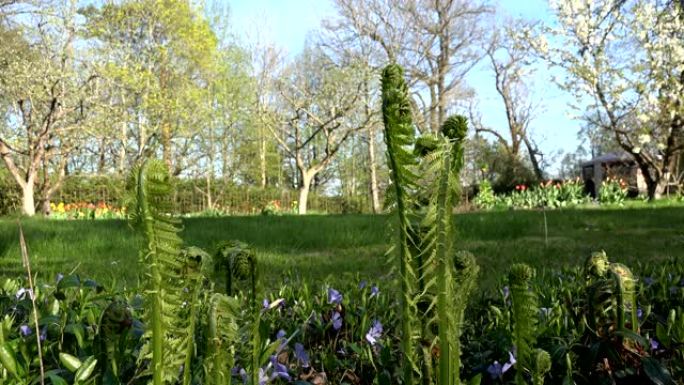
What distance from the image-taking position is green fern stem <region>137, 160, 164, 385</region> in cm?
46

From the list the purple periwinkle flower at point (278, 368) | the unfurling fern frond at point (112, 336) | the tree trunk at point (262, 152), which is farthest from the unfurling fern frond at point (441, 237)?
the tree trunk at point (262, 152)

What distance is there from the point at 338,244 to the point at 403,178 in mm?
6340

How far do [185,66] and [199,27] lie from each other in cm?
214

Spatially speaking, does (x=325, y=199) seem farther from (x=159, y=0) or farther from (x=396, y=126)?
(x=396, y=126)

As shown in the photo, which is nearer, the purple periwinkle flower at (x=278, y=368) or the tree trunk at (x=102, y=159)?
the purple periwinkle flower at (x=278, y=368)

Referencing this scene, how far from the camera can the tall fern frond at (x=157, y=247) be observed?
466mm

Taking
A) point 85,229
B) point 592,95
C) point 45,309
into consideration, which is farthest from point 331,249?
point 592,95

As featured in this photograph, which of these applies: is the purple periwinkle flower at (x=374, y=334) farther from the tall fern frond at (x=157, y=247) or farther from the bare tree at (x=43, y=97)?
the bare tree at (x=43, y=97)

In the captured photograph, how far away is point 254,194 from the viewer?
79.0 feet

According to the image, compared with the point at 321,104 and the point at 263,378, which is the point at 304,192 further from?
the point at 263,378

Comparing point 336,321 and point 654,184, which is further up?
point 654,184

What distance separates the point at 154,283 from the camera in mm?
473

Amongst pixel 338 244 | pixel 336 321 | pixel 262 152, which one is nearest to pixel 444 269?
pixel 336 321

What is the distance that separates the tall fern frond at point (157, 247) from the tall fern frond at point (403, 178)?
0.58 ft
